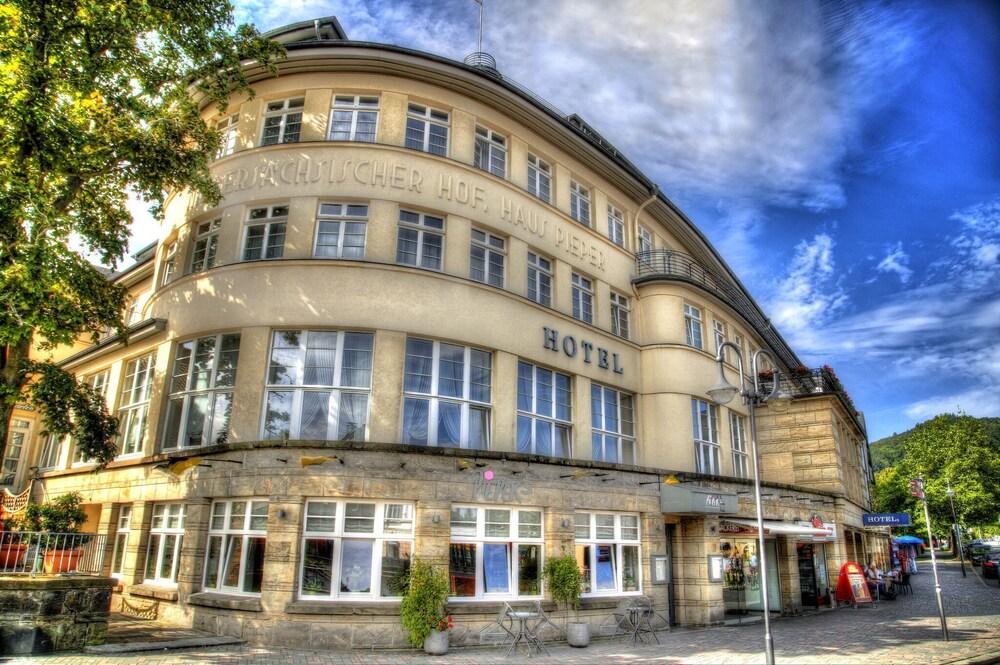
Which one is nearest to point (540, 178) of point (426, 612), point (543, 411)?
point (543, 411)

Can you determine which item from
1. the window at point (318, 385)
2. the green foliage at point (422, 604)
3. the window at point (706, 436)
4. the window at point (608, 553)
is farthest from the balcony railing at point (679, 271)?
the green foliage at point (422, 604)

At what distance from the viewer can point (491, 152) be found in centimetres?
1828

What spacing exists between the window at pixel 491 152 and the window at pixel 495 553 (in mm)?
9363

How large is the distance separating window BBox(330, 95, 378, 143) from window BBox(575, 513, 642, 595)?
11.3 meters

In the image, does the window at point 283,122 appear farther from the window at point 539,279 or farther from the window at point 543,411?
the window at point 543,411

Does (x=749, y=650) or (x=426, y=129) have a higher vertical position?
(x=426, y=129)

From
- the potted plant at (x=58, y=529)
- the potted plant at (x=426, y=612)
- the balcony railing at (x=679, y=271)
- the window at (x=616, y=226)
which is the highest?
the window at (x=616, y=226)

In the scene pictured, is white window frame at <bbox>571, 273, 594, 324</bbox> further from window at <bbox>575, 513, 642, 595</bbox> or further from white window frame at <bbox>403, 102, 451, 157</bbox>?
window at <bbox>575, 513, 642, 595</bbox>

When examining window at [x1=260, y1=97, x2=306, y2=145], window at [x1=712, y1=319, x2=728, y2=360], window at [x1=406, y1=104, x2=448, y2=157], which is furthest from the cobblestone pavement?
window at [x1=260, y1=97, x2=306, y2=145]

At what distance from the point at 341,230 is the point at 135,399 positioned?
350 inches

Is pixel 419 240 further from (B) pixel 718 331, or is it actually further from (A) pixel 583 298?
(B) pixel 718 331

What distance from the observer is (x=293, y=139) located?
16.6m

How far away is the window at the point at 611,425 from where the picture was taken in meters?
18.8

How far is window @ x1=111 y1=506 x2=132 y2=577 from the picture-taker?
16.7 meters
